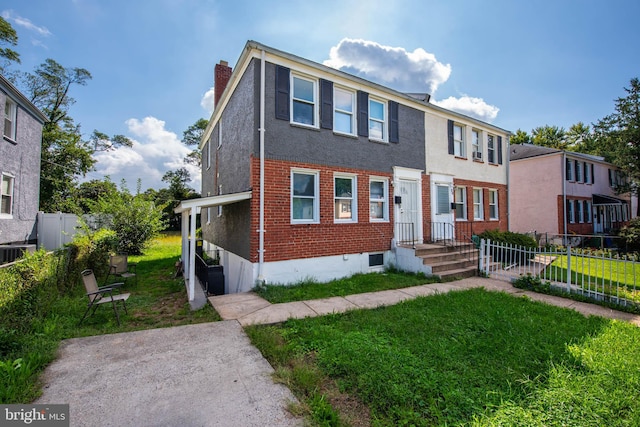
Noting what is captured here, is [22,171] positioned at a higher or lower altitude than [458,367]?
higher

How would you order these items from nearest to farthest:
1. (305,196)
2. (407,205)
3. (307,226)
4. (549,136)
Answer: (307,226) < (305,196) < (407,205) < (549,136)

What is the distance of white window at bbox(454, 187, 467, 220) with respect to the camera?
500 inches

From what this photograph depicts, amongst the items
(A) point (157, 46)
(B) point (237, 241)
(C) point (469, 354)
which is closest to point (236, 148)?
(B) point (237, 241)

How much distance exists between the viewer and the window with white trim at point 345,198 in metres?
8.89

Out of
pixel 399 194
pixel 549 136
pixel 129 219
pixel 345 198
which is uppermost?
pixel 549 136

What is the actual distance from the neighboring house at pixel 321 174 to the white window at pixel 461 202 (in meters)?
0.10

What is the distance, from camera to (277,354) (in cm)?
378

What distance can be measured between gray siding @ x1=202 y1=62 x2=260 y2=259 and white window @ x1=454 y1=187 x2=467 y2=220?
31.1ft

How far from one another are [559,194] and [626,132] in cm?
733

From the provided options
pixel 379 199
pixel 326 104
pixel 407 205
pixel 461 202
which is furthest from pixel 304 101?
pixel 461 202

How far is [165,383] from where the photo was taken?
3.05m

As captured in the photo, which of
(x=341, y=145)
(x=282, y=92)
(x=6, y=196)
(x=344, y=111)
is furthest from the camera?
(x=6, y=196)

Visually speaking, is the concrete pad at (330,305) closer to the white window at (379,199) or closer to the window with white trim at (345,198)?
the window with white trim at (345,198)

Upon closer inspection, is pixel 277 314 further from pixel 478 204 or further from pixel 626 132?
pixel 626 132
